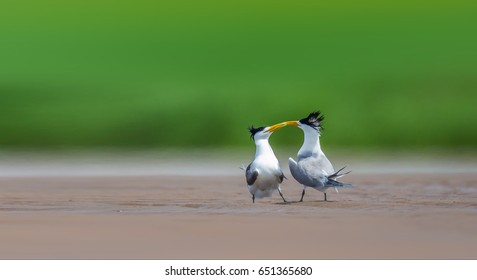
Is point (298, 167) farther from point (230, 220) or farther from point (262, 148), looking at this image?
point (230, 220)

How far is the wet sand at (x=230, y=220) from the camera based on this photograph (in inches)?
341

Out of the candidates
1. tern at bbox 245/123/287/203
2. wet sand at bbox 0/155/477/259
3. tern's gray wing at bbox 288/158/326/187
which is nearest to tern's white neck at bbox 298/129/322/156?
A: tern's gray wing at bbox 288/158/326/187

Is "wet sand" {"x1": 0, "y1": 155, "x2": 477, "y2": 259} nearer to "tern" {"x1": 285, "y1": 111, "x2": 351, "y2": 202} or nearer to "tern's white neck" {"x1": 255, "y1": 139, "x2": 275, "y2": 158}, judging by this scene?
"tern" {"x1": 285, "y1": 111, "x2": 351, "y2": 202}

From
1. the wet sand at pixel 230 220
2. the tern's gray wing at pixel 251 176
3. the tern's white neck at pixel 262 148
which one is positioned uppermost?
the tern's white neck at pixel 262 148

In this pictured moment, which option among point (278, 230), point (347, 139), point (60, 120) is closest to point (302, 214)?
point (278, 230)

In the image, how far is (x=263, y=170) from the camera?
10.5 metres

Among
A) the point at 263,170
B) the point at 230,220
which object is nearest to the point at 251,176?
the point at 263,170

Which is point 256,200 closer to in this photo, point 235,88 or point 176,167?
point 176,167

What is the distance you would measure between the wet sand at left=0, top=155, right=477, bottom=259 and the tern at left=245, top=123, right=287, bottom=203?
155 mm

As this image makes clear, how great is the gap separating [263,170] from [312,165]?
40 centimetres

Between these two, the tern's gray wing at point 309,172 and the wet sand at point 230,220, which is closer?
the wet sand at point 230,220

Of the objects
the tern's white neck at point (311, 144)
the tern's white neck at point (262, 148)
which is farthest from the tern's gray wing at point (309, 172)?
the tern's white neck at point (262, 148)

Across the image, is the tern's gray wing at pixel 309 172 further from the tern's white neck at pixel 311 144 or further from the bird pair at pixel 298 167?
the tern's white neck at pixel 311 144

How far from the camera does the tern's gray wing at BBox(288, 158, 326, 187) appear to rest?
10.6 m
